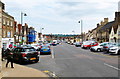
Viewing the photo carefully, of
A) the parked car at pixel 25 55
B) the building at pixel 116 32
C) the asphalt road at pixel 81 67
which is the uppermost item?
the building at pixel 116 32

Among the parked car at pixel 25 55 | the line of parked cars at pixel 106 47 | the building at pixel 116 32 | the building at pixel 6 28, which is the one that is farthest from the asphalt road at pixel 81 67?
the building at pixel 116 32

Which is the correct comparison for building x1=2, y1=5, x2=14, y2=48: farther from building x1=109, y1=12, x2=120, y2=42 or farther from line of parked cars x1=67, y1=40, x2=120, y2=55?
building x1=109, y1=12, x2=120, y2=42

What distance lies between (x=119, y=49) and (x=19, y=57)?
14184mm

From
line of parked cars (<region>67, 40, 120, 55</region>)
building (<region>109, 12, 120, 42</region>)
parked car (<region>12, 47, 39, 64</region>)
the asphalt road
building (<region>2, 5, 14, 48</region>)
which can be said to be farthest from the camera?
building (<region>109, 12, 120, 42</region>)

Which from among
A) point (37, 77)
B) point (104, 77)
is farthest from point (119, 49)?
point (37, 77)

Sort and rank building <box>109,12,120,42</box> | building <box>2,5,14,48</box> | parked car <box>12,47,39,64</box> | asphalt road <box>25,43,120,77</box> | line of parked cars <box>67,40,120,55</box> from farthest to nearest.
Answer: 1. building <box>109,12,120,42</box>
2. building <box>2,5,14,48</box>
3. line of parked cars <box>67,40,120,55</box>
4. parked car <box>12,47,39,64</box>
5. asphalt road <box>25,43,120,77</box>

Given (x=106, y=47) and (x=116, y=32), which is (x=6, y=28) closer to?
(x=106, y=47)

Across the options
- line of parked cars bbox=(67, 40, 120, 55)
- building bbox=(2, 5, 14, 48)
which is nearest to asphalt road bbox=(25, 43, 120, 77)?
line of parked cars bbox=(67, 40, 120, 55)

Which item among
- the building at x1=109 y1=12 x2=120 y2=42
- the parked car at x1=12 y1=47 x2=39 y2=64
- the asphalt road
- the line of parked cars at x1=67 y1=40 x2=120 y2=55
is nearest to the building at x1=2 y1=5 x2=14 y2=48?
the line of parked cars at x1=67 y1=40 x2=120 y2=55

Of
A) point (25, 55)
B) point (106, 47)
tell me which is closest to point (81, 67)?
point (25, 55)

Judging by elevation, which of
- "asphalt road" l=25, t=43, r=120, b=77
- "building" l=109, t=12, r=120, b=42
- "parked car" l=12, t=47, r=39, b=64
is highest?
"building" l=109, t=12, r=120, b=42

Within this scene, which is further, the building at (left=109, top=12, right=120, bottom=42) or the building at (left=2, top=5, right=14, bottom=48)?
the building at (left=109, top=12, right=120, bottom=42)

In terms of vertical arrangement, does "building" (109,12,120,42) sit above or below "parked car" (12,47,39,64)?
above

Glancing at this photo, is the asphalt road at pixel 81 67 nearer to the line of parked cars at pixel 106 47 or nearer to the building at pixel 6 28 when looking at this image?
the line of parked cars at pixel 106 47
